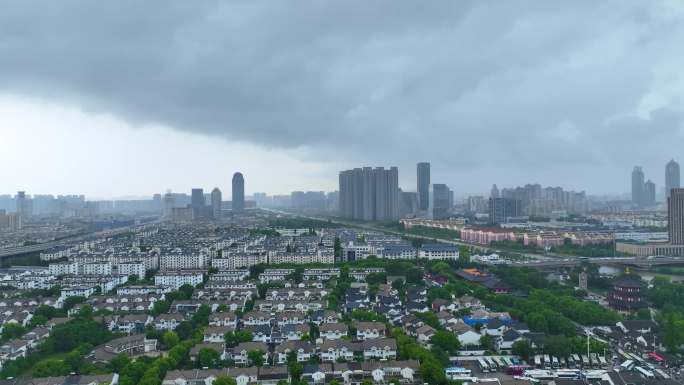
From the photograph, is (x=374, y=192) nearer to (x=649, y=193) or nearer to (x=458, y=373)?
(x=458, y=373)

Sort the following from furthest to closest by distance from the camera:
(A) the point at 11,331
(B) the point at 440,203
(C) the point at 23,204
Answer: (C) the point at 23,204, (B) the point at 440,203, (A) the point at 11,331

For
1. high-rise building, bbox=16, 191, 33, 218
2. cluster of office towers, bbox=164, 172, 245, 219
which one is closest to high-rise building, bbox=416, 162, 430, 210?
cluster of office towers, bbox=164, 172, 245, 219

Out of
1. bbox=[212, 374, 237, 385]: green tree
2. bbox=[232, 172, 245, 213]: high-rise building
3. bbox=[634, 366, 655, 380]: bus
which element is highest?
bbox=[232, 172, 245, 213]: high-rise building

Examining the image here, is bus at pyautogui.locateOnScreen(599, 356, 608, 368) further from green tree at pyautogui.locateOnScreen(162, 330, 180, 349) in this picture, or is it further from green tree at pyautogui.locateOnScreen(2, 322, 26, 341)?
green tree at pyautogui.locateOnScreen(2, 322, 26, 341)

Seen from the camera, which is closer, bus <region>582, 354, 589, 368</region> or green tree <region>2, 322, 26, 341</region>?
bus <region>582, 354, 589, 368</region>

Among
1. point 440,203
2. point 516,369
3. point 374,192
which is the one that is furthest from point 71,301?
point 440,203

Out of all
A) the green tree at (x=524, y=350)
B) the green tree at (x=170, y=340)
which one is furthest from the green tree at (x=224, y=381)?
the green tree at (x=524, y=350)

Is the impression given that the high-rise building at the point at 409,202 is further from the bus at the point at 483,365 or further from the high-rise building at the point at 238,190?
the bus at the point at 483,365
